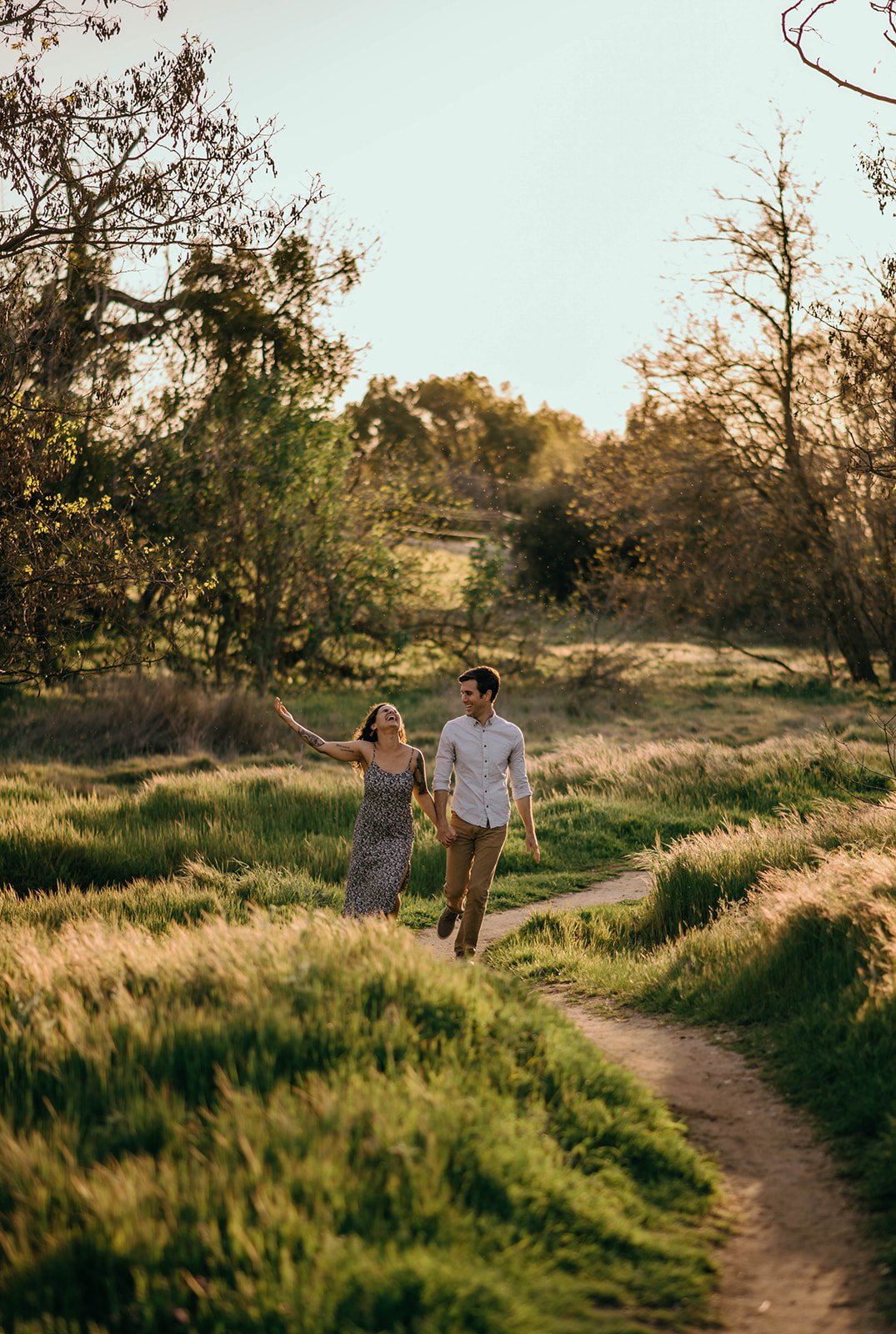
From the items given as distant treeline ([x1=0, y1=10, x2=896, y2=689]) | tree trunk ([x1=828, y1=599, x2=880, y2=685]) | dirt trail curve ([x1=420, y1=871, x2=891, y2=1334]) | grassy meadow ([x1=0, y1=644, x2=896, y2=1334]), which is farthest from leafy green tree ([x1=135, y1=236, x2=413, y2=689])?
dirt trail curve ([x1=420, y1=871, x2=891, y2=1334])

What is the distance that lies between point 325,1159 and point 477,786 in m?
4.49

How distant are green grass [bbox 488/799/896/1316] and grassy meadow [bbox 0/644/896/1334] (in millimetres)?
24

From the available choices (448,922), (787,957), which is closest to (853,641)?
(448,922)

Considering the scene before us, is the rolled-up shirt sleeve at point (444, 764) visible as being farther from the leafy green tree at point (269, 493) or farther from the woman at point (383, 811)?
the leafy green tree at point (269, 493)

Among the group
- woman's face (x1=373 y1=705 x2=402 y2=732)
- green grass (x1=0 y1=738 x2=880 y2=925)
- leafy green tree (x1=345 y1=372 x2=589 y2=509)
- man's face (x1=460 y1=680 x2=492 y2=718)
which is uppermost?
leafy green tree (x1=345 y1=372 x2=589 y2=509)

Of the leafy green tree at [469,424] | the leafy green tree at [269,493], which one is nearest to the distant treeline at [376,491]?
the leafy green tree at [269,493]

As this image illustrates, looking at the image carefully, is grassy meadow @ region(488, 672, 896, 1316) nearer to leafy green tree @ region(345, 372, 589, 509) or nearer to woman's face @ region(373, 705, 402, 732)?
woman's face @ region(373, 705, 402, 732)

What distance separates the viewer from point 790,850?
10141 millimetres

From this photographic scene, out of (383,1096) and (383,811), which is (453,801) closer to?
(383,811)

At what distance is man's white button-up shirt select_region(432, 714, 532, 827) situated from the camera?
8.59 metres

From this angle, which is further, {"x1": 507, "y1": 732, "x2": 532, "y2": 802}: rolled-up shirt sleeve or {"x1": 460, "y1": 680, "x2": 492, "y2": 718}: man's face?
{"x1": 507, "y1": 732, "x2": 532, "y2": 802}: rolled-up shirt sleeve

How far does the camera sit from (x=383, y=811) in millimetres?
8758

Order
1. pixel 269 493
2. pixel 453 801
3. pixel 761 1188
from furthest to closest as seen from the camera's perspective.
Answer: pixel 269 493 → pixel 453 801 → pixel 761 1188

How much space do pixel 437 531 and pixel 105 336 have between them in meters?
8.00
